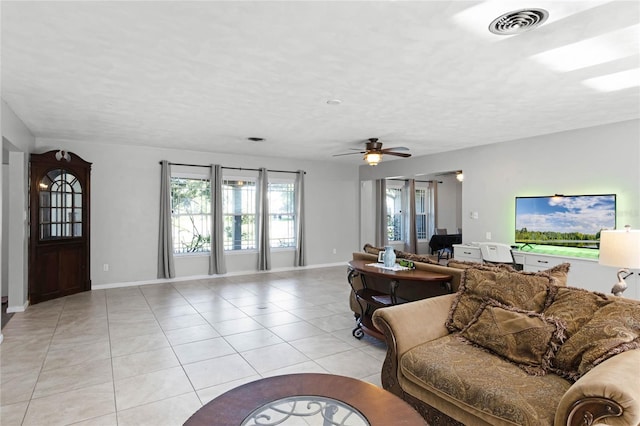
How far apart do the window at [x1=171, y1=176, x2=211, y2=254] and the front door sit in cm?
153

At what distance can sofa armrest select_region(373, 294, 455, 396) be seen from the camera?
2.41 metres

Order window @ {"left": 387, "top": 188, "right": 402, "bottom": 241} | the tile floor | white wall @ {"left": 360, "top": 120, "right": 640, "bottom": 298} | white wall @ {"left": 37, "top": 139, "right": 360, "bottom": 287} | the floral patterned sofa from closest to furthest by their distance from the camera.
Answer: the floral patterned sofa → the tile floor → white wall @ {"left": 360, "top": 120, "right": 640, "bottom": 298} → white wall @ {"left": 37, "top": 139, "right": 360, "bottom": 287} → window @ {"left": 387, "top": 188, "right": 402, "bottom": 241}

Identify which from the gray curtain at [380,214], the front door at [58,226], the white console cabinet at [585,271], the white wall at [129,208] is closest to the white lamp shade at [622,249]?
the white console cabinet at [585,271]

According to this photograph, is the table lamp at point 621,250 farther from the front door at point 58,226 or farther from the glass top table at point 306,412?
the front door at point 58,226

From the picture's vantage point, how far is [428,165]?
294 inches

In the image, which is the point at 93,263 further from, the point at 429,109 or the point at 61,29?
the point at 429,109

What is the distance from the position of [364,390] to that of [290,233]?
686 centimetres

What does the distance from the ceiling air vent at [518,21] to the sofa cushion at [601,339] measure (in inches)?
67.4

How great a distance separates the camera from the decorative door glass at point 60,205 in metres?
5.43

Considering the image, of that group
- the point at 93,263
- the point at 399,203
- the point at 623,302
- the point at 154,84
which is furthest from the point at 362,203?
the point at 623,302

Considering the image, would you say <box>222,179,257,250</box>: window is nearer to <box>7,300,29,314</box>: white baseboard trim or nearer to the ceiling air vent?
<box>7,300,29,314</box>: white baseboard trim

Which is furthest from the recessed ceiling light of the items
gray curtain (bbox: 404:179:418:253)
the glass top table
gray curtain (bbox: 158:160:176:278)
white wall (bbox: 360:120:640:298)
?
gray curtain (bbox: 404:179:418:253)


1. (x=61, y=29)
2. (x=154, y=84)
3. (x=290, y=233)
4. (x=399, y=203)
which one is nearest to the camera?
(x=61, y=29)

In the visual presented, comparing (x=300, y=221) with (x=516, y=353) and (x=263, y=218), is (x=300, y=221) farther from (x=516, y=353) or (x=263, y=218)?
(x=516, y=353)
